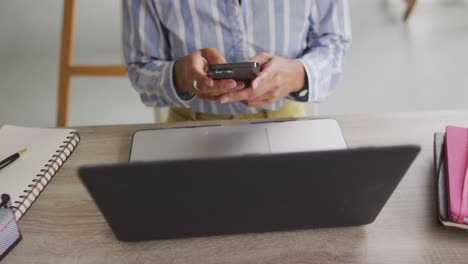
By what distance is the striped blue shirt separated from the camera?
2.76 feet

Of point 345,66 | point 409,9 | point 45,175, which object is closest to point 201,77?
point 45,175

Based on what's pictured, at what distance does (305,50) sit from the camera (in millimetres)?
948

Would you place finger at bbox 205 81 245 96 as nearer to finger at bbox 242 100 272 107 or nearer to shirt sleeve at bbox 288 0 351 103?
finger at bbox 242 100 272 107

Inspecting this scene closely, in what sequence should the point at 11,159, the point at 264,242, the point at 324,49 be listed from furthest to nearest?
the point at 324,49, the point at 11,159, the point at 264,242

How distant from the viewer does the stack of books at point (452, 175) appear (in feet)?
1.80

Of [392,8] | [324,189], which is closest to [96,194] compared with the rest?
[324,189]

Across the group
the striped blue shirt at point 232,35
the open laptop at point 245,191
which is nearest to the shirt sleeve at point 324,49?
the striped blue shirt at point 232,35

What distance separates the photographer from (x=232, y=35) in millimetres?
872

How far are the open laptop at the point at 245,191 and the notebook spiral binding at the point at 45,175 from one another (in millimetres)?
176

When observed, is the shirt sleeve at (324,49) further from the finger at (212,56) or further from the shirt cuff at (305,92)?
the finger at (212,56)

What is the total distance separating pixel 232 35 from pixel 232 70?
25cm

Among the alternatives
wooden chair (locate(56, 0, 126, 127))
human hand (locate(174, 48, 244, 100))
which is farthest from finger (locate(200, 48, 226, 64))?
wooden chair (locate(56, 0, 126, 127))

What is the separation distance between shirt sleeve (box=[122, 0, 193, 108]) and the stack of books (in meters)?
0.51

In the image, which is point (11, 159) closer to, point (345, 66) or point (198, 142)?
point (198, 142)
